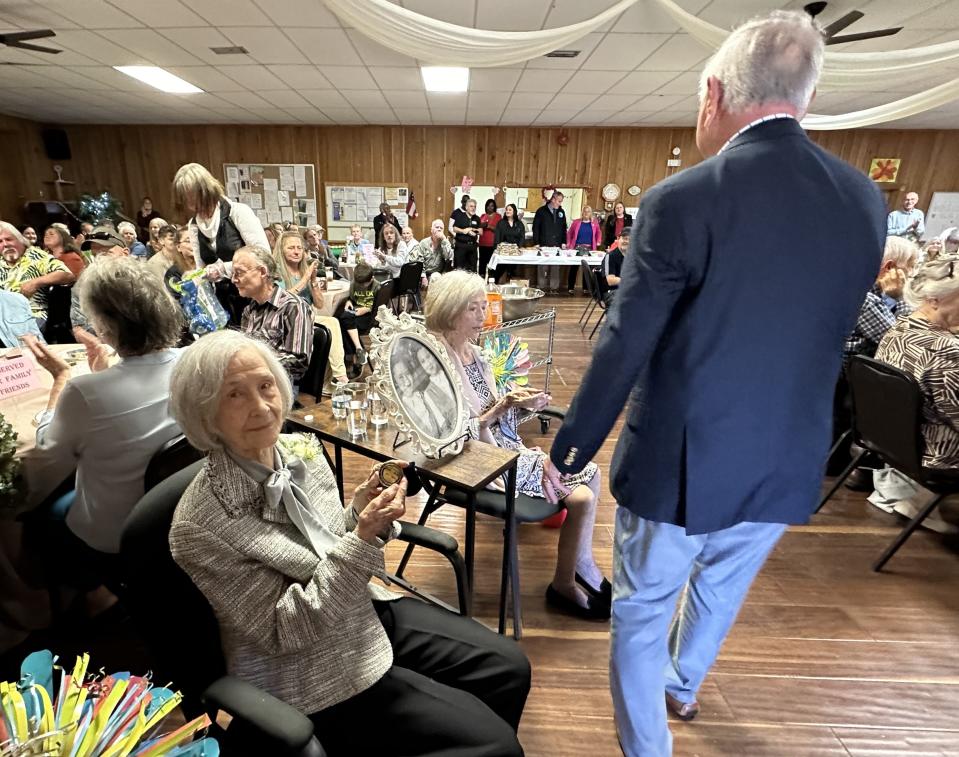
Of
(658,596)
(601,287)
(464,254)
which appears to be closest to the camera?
(658,596)

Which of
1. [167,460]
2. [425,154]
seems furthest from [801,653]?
[425,154]

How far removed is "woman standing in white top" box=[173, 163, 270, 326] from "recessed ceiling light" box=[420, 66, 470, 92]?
3842 mm

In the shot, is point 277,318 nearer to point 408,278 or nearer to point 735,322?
point 735,322

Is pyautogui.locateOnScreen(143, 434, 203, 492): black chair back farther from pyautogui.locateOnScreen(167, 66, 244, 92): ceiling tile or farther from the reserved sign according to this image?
pyautogui.locateOnScreen(167, 66, 244, 92): ceiling tile

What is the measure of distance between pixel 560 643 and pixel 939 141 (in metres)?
12.1

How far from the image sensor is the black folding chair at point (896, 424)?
6.72ft

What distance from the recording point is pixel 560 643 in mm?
1815

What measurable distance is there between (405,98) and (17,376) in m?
6.67

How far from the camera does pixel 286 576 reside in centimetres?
98

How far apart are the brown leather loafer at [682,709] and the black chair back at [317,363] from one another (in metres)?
2.10

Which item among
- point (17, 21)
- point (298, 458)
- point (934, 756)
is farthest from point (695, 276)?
point (17, 21)

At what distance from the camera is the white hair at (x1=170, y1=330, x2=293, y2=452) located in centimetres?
99

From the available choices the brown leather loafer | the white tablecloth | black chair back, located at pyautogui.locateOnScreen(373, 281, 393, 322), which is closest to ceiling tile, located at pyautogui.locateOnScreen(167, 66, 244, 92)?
black chair back, located at pyautogui.locateOnScreen(373, 281, 393, 322)

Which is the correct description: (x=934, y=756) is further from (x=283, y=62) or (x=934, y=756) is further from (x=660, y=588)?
(x=283, y=62)
